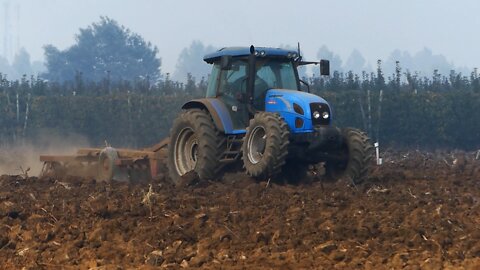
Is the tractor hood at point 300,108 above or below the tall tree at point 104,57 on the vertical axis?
below

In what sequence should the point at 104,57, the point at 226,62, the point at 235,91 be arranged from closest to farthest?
the point at 226,62, the point at 235,91, the point at 104,57

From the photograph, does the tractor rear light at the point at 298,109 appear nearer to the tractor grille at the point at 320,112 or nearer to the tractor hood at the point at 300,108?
the tractor hood at the point at 300,108

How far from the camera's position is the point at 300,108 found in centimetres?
1255

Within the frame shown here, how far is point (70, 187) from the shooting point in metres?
12.9

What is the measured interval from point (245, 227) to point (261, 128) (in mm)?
3934

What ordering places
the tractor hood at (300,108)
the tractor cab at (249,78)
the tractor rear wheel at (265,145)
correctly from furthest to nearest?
1. the tractor cab at (249,78)
2. the tractor hood at (300,108)
3. the tractor rear wheel at (265,145)

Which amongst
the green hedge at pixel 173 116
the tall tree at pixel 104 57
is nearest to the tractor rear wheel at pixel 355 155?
the green hedge at pixel 173 116

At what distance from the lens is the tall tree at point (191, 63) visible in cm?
13788

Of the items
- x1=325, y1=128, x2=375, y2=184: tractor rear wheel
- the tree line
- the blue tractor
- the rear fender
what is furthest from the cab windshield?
the tree line

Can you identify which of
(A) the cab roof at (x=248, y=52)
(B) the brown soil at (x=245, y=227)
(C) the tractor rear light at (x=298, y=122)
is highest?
(A) the cab roof at (x=248, y=52)

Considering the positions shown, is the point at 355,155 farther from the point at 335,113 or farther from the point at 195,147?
the point at 335,113

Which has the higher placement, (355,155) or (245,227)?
(355,155)

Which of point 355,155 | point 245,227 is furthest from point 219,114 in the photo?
point 245,227

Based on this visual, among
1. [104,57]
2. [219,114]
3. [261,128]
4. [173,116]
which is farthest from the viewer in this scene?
[104,57]
